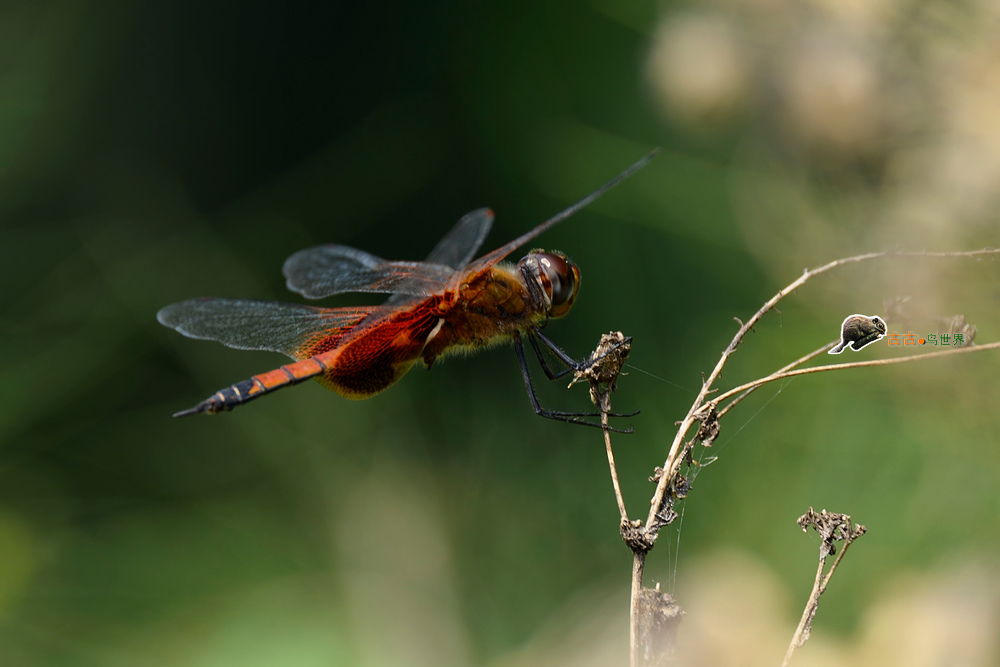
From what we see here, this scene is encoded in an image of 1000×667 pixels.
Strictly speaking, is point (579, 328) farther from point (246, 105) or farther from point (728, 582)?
point (246, 105)

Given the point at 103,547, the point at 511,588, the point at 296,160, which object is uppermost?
the point at 296,160

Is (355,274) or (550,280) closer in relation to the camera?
(550,280)

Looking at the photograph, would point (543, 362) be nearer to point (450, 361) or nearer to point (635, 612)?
point (635, 612)

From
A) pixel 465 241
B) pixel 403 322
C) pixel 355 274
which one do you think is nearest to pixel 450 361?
pixel 465 241

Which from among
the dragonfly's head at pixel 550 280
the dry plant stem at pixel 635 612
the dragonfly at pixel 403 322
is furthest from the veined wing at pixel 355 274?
the dry plant stem at pixel 635 612

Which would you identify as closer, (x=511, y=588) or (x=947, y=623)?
(x=947, y=623)

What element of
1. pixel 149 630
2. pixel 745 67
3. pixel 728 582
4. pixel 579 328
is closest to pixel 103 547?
pixel 149 630
